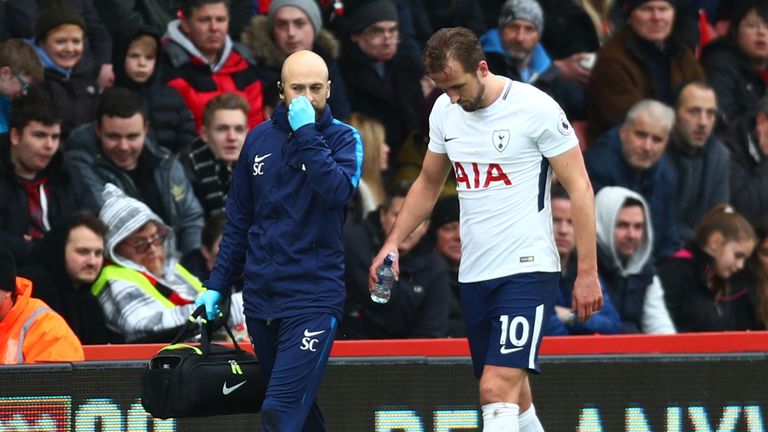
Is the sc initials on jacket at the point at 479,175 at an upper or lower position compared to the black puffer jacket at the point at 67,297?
upper

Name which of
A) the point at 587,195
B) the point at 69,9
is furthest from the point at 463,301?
the point at 69,9

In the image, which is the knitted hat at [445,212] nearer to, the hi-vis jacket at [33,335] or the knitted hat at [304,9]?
the knitted hat at [304,9]

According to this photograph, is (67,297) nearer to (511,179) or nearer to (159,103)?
(159,103)

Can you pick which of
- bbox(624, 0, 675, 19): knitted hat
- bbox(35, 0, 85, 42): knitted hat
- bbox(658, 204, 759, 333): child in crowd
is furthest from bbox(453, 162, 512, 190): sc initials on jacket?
bbox(624, 0, 675, 19): knitted hat

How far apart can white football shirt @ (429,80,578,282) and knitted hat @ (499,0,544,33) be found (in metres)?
5.45

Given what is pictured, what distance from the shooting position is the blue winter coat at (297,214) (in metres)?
7.90

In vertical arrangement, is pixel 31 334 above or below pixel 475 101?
below

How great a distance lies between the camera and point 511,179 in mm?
8078

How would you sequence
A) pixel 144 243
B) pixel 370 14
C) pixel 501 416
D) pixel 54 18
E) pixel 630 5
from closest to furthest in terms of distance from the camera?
1. pixel 501 416
2. pixel 144 243
3. pixel 54 18
4. pixel 370 14
5. pixel 630 5

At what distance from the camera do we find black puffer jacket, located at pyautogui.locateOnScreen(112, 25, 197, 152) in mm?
12203

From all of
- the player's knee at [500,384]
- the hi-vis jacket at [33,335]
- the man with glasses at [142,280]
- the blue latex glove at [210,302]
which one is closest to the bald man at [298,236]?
the blue latex glove at [210,302]

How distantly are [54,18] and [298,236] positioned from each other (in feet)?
15.5

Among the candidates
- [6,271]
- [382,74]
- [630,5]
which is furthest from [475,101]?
[630,5]

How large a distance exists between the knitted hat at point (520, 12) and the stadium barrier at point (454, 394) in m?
4.95
